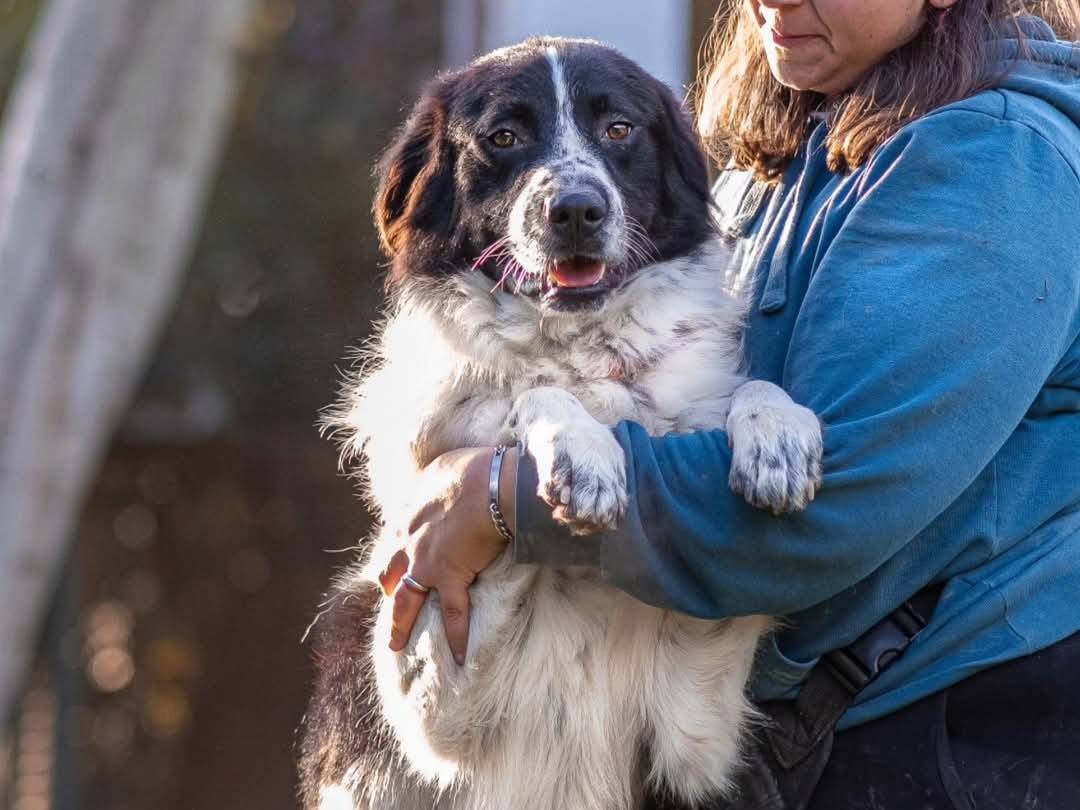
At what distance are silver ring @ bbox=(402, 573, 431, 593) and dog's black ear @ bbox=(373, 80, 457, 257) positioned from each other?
2.70 ft

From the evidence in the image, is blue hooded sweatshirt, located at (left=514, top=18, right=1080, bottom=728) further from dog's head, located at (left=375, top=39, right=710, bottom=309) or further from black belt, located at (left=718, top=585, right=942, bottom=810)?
dog's head, located at (left=375, top=39, right=710, bottom=309)

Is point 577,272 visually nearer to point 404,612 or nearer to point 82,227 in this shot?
point 404,612

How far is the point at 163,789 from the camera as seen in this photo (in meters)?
8.67

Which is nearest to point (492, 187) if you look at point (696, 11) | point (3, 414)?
point (696, 11)

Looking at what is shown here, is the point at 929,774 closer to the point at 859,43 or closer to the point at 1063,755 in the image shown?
the point at 1063,755

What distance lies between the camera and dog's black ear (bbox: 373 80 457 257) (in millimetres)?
3373

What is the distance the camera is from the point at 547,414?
8.95 feet

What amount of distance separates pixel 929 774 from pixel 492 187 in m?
1.43

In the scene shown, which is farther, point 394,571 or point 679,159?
point 679,159

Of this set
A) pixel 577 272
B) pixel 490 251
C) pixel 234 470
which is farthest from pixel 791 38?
pixel 234 470

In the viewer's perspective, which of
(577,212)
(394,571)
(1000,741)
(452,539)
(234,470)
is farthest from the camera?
(234,470)

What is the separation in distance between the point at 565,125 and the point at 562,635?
1.03 m

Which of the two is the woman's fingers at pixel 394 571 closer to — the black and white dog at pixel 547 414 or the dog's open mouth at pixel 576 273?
the black and white dog at pixel 547 414

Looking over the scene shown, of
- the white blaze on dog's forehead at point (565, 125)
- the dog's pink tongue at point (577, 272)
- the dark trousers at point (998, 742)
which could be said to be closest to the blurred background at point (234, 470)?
the white blaze on dog's forehead at point (565, 125)
